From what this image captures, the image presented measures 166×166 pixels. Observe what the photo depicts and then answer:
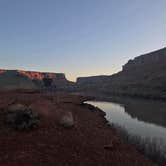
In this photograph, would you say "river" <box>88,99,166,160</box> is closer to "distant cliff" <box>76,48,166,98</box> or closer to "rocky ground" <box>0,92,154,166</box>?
"rocky ground" <box>0,92,154,166</box>

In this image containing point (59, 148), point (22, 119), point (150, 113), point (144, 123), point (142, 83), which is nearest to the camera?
point (59, 148)

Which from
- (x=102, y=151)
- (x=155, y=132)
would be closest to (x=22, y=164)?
(x=102, y=151)

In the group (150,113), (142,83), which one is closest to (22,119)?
(150,113)

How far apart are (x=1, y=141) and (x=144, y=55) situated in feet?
571

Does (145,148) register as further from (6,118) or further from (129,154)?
(6,118)

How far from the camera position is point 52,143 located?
9.60 meters

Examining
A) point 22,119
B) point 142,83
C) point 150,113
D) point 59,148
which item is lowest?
point 150,113

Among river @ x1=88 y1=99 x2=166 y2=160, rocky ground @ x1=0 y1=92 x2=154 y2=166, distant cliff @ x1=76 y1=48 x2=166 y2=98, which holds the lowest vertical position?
river @ x1=88 y1=99 x2=166 y2=160

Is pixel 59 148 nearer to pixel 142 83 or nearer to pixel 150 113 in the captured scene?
pixel 150 113

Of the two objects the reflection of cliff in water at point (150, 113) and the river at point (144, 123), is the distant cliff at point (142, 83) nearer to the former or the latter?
the reflection of cliff in water at point (150, 113)

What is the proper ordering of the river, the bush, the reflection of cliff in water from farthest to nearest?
the reflection of cliff in water → the river → the bush

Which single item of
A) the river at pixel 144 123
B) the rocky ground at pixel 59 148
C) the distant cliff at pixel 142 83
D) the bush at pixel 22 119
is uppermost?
the distant cliff at pixel 142 83

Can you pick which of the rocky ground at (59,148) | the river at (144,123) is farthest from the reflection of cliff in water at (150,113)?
the rocky ground at (59,148)

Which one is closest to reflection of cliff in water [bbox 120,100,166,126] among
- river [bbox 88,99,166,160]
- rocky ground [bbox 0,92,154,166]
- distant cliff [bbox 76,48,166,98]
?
river [bbox 88,99,166,160]
